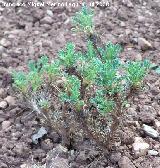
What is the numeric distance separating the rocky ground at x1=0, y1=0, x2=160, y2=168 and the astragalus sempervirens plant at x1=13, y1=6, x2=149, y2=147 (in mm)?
121

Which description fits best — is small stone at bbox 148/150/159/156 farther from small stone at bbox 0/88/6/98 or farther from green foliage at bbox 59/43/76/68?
small stone at bbox 0/88/6/98

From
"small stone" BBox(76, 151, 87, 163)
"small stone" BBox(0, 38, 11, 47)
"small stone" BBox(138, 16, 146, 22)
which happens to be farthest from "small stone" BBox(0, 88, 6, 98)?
"small stone" BBox(138, 16, 146, 22)

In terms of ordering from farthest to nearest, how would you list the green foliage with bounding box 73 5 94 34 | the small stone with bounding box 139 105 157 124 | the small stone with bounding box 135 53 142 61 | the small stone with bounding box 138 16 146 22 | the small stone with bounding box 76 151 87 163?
the small stone with bounding box 138 16 146 22
the small stone with bounding box 135 53 142 61
the small stone with bounding box 139 105 157 124
the small stone with bounding box 76 151 87 163
the green foliage with bounding box 73 5 94 34

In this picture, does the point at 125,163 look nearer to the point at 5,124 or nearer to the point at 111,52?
the point at 111,52

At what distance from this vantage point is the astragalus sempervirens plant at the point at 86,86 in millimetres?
2020

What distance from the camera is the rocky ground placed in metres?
2.35

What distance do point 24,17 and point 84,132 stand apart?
1.53 meters

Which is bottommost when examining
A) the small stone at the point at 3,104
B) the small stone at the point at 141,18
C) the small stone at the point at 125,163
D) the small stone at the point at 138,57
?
the small stone at the point at 3,104

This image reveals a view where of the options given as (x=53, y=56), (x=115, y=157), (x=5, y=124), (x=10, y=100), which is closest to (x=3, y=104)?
(x=10, y=100)

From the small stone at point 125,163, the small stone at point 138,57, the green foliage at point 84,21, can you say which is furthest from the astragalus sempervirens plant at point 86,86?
the small stone at point 138,57

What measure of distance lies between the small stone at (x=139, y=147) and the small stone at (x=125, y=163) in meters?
0.07

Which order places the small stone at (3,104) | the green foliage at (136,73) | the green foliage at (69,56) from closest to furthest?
the green foliage at (136,73)
the green foliage at (69,56)
the small stone at (3,104)

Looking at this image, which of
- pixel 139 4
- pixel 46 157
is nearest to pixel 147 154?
pixel 46 157

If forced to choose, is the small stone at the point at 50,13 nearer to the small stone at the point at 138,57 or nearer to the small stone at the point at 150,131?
the small stone at the point at 138,57
